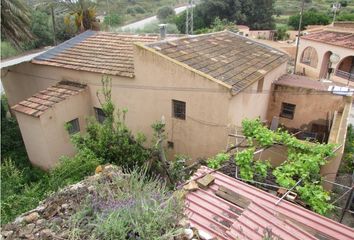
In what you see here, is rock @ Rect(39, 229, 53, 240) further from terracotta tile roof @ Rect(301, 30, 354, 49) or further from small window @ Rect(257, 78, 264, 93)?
terracotta tile roof @ Rect(301, 30, 354, 49)

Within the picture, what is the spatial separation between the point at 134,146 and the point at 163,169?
4.39 feet

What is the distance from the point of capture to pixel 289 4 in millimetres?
68500

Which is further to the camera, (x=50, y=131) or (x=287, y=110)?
(x=287, y=110)

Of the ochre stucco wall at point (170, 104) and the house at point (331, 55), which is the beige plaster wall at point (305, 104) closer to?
the ochre stucco wall at point (170, 104)

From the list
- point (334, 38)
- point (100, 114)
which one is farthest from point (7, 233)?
point (334, 38)

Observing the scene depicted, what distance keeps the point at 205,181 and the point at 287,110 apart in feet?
34.0

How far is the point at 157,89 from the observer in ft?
36.1

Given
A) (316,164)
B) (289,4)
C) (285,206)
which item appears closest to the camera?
(285,206)

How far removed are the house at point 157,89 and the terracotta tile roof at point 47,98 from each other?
0.04 metres

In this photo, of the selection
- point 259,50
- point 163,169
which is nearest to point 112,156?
point 163,169

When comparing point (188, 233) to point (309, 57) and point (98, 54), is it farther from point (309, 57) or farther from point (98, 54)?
point (309, 57)

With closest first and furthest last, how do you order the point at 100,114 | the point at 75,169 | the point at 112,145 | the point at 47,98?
the point at 75,169, the point at 112,145, the point at 47,98, the point at 100,114

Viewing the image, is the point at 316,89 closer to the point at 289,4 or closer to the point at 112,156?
the point at 112,156

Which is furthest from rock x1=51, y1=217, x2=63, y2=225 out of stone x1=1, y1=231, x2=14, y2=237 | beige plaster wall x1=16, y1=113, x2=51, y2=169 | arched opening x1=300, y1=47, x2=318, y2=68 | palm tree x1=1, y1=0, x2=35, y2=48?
arched opening x1=300, y1=47, x2=318, y2=68
